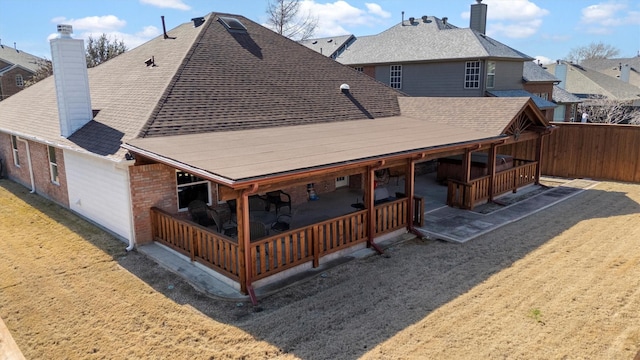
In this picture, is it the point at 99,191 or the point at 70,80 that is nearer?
the point at 99,191

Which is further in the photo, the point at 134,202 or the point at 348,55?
the point at 348,55

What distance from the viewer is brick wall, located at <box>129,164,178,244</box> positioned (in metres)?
9.98

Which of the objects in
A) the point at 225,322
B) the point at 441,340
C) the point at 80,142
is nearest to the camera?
the point at 441,340

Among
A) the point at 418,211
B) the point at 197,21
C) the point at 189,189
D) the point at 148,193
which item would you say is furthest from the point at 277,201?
the point at 197,21

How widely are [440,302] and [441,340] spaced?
4.06 ft

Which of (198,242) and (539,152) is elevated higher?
(539,152)

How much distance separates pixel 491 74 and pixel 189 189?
19508 mm

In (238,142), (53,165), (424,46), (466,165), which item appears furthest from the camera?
(424,46)

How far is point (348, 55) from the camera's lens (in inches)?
1180

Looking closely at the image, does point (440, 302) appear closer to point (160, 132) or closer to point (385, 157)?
point (385, 157)

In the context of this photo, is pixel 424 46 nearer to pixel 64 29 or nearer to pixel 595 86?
pixel 64 29

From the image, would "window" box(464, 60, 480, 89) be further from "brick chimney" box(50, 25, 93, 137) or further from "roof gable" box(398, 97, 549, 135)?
"brick chimney" box(50, 25, 93, 137)

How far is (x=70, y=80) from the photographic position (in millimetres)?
11859

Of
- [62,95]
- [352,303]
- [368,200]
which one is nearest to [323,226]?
[368,200]
